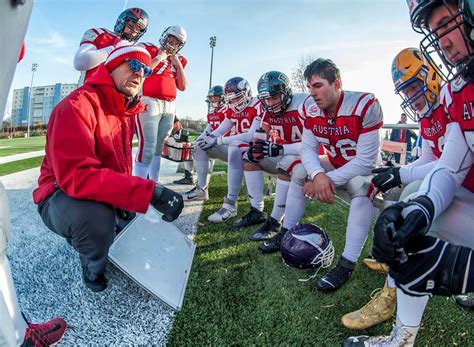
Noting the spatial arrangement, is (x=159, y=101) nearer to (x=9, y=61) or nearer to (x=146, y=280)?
(x=146, y=280)

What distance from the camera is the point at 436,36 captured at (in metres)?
1.26

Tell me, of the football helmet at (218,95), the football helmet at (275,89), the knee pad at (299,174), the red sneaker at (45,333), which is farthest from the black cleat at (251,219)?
the football helmet at (218,95)

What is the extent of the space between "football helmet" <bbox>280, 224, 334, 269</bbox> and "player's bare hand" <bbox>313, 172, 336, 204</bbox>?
23 centimetres

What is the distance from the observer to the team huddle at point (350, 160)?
3.85 ft

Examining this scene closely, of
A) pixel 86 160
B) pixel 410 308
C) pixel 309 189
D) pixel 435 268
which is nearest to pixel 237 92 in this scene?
pixel 309 189

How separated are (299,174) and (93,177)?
5.04ft

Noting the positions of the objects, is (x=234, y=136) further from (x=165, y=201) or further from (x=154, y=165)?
(x=165, y=201)

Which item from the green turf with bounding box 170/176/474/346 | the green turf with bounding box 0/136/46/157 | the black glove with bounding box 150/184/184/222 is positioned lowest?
the green turf with bounding box 0/136/46/157

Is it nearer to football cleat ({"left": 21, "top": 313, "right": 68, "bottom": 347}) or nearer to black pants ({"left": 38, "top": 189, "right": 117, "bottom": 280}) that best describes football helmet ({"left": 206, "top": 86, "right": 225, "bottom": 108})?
black pants ({"left": 38, "top": 189, "right": 117, "bottom": 280})

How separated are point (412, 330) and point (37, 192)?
1972 mm

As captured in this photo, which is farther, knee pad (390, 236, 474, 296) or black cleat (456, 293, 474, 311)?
black cleat (456, 293, 474, 311)

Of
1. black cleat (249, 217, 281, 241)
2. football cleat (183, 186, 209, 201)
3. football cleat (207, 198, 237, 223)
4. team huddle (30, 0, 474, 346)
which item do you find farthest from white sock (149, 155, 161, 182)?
black cleat (249, 217, 281, 241)

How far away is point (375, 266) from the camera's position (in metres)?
2.34

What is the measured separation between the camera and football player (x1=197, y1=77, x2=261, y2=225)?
3.46m
